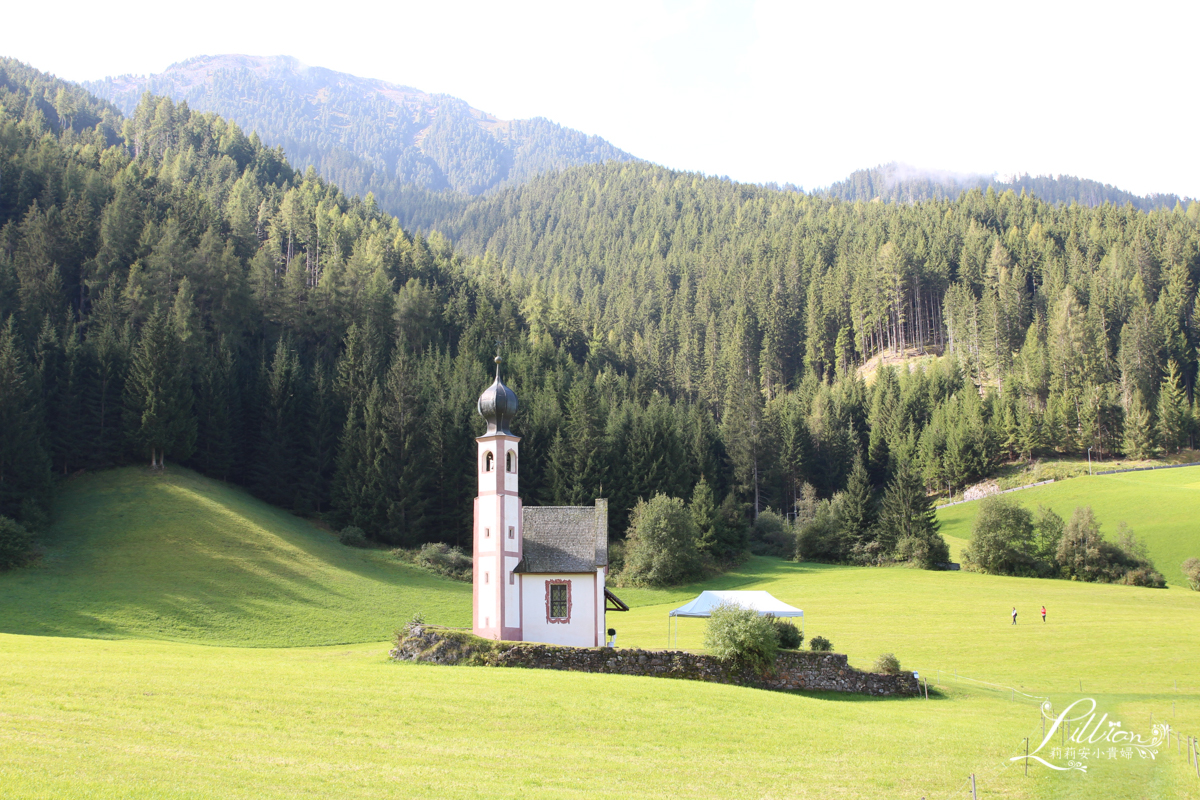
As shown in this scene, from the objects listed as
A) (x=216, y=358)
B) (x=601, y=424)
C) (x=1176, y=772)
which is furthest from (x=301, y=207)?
(x=1176, y=772)

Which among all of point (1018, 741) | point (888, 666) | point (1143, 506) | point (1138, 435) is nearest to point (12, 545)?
point (888, 666)

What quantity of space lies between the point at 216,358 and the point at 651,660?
61.3m

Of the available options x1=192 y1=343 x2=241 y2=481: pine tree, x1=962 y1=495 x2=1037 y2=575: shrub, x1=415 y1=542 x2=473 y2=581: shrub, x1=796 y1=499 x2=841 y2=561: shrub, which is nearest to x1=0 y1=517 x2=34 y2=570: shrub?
x1=192 y1=343 x2=241 y2=481: pine tree

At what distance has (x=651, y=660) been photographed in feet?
100

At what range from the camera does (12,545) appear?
48594 millimetres

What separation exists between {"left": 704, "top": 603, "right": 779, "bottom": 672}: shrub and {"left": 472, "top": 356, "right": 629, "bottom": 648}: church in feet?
22.5

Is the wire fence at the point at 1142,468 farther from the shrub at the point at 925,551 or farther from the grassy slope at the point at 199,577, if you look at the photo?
the grassy slope at the point at 199,577

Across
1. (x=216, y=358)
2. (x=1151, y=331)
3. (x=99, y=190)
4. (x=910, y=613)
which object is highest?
(x=99, y=190)

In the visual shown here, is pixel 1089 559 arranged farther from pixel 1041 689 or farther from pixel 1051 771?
pixel 1051 771

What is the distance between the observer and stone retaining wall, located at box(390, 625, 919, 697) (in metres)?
30.5

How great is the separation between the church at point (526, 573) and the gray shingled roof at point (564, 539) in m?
0.04

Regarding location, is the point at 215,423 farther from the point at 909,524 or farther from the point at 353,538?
the point at 909,524

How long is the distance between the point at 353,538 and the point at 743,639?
151ft

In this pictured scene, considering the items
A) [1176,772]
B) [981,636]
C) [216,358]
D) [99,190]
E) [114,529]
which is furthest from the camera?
[99,190]
